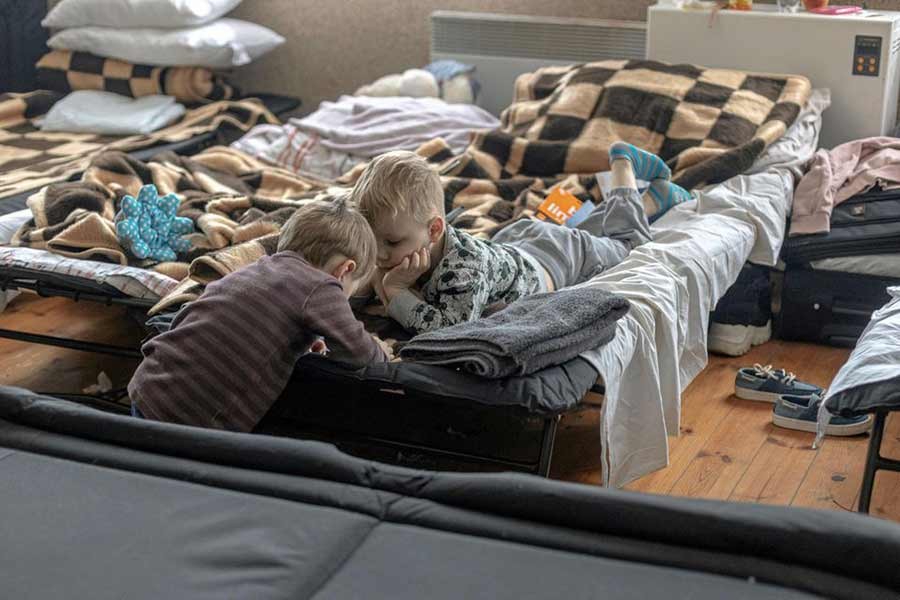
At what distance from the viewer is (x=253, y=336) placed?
7.05ft

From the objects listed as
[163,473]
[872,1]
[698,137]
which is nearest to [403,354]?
[163,473]

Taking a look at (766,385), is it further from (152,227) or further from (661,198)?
(152,227)

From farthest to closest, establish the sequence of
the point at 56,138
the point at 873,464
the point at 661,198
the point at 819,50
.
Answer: the point at 56,138 < the point at 819,50 < the point at 661,198 < the point at 873,464

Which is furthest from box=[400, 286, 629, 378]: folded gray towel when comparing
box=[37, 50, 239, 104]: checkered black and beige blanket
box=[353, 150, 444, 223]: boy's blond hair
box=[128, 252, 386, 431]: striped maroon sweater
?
box=[37, 50, 239, 104]: checkered black and beige blanket

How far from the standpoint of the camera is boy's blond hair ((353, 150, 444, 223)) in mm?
2471

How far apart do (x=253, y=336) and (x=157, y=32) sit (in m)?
2.58

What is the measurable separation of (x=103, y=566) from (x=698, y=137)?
2484mm

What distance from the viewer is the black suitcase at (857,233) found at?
309 centimetres

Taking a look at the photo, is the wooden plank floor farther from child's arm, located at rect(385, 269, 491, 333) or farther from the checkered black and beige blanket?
the checkered black and beige blanket

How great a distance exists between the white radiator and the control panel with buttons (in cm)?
81

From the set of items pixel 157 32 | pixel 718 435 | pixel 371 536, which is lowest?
pixel 718 435

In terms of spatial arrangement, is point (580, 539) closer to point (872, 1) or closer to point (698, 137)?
point (698, 137)

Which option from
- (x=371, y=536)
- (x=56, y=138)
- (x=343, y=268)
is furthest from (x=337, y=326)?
(x=56, y=138)

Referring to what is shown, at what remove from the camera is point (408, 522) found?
60.7 inches
